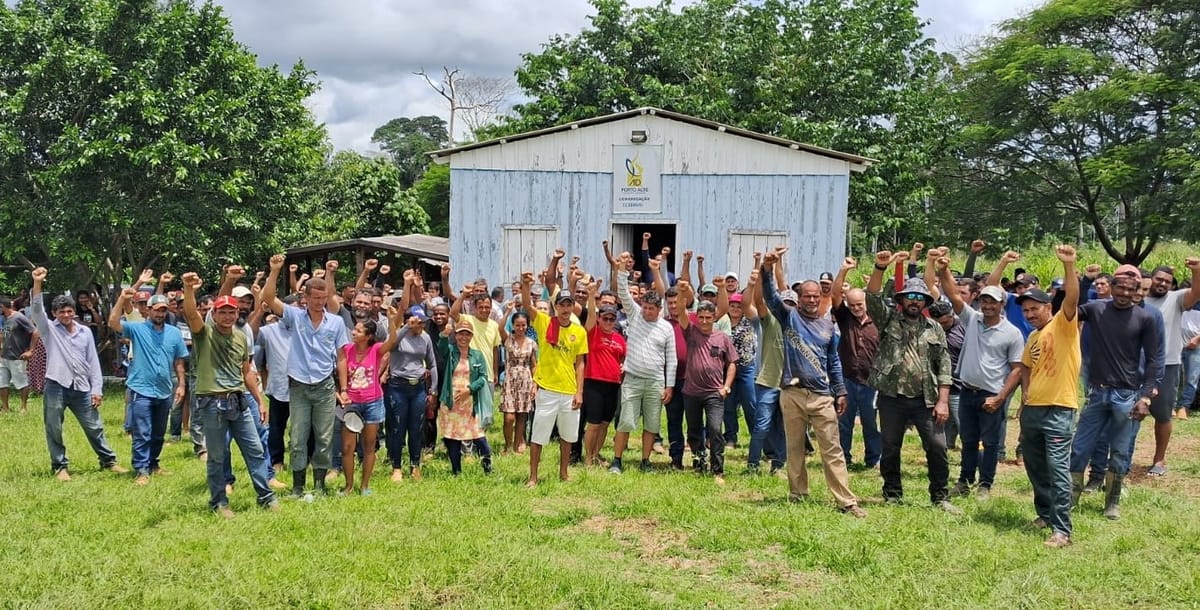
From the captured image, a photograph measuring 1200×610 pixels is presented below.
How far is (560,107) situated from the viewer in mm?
26844

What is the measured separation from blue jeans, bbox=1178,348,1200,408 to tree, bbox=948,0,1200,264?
7.04 m

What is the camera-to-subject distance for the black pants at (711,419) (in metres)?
8.45

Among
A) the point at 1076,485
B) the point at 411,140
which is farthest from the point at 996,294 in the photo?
the point at 411,140

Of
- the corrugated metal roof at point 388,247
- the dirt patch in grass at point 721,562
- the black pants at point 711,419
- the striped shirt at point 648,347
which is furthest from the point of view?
the corrugated metal roof at point 388,247

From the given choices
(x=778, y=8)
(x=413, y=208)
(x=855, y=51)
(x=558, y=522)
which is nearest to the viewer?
(x=558, y=522)

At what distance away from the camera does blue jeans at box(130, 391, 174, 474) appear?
27.4ft

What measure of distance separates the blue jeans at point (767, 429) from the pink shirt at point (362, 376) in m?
3.44

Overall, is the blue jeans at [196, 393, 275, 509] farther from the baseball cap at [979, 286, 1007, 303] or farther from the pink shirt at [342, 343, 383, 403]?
the baseball cap at [979, 286, 1007, 303]

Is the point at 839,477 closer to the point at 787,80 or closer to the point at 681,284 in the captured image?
the point at 681,284

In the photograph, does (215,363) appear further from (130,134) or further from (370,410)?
(130,134)

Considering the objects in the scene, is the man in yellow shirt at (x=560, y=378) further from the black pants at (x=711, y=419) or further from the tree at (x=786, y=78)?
the tree at (x=786, y=78)

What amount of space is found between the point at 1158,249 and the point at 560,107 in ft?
59.8

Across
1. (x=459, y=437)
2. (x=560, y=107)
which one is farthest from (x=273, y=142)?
(x=560, y=107)

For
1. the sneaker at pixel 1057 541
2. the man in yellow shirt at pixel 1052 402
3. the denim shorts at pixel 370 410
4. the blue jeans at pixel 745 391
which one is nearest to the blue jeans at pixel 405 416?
the denim shorts at pixel 370 410
